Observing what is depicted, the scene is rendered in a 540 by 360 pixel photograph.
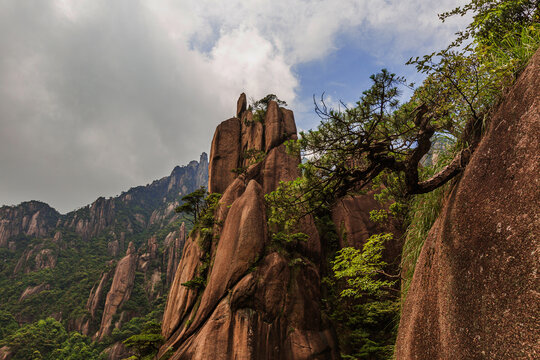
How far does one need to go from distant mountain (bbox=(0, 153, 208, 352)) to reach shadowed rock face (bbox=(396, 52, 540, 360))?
209ft

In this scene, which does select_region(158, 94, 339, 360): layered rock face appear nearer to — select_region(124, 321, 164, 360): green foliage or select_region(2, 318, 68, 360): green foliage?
select_region(124, 321, 164, 360): green foliage

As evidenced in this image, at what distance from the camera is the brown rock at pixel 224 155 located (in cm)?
2594

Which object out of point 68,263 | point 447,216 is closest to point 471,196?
point 447,216

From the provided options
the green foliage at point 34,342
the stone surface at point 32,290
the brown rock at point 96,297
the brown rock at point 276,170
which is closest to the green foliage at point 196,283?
the brown rock at point 276,170

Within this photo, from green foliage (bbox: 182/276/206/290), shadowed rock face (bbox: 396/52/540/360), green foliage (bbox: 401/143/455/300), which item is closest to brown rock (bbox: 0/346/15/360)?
green foliage (bbox: 182/276/206/290)

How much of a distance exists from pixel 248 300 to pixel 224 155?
1717 cm

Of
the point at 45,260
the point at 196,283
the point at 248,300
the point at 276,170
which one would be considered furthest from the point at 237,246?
the point at 45,260

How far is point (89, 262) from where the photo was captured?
87125 mm

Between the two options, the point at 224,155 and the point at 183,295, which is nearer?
the point at 183,295

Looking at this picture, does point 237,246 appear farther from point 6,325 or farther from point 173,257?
point 6,325

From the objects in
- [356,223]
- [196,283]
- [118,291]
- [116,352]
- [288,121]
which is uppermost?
[288,121]

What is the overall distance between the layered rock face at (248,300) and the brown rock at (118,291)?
4937 centimetres

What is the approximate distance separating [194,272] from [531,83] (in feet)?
62.8

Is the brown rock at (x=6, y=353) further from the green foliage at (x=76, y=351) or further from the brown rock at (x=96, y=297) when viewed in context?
the brown rock at (x=96, y=297)
